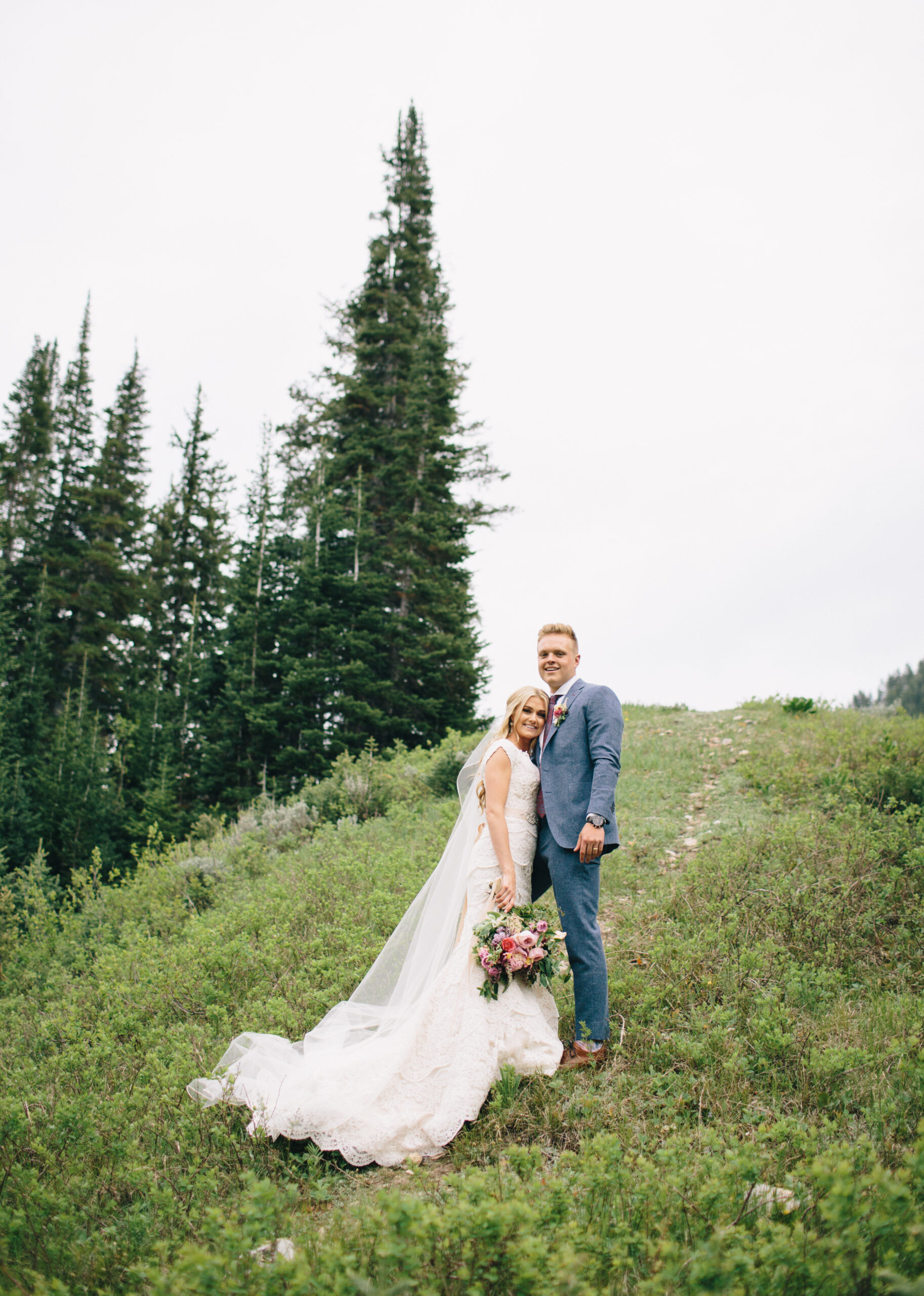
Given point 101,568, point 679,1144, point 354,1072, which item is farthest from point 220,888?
point 101,568

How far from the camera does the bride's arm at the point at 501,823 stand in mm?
4383

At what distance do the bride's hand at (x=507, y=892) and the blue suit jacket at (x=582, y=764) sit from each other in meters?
0.38

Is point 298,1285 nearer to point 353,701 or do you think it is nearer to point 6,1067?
point 6,1067

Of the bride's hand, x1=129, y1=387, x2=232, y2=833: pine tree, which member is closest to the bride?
the bride's hand

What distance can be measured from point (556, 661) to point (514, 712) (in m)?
0.45

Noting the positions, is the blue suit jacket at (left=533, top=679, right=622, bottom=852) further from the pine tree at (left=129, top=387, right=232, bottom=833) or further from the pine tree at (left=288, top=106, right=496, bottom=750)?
the pine tree at (left=129, top=387, right=232, bottom=833)

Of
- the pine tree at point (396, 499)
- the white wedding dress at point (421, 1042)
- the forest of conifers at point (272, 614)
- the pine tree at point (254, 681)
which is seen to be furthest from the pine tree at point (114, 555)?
the white wedding dress at point (421, 1042)

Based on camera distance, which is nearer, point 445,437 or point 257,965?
point 257,965

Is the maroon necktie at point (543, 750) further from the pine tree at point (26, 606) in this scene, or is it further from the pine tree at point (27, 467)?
the pine tree at point (27, 467)

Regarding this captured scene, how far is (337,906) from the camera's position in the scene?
6996 millimetres

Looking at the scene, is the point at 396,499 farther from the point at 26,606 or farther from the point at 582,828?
the point at 582,828

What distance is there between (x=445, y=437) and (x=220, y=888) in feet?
58.2

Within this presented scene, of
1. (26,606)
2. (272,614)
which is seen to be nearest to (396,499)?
(272,614)

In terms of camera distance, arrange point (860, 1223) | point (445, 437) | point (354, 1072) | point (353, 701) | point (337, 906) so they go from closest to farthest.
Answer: point (860, 1223), point (354, 1072), point (337, 906), point (353, 701), point (445, 437)
